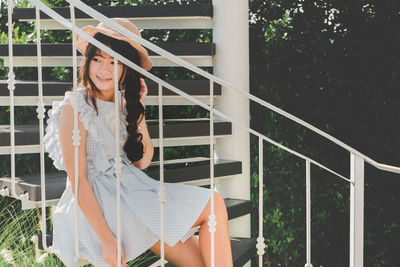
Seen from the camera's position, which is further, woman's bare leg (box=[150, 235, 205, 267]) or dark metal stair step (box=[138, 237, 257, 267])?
dark metal stair step (box=[138, 237, 257, 267])

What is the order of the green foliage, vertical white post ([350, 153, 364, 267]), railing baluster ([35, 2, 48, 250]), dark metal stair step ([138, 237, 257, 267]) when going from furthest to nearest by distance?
the green foliage, dark metal stair step ([138, 237, 257, 267]), vertical white post ([350, 153, 364, 267]), railing baluster ([35, 2, 48, 250])

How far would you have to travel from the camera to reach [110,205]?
1.94 metres

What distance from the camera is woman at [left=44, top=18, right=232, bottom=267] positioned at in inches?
74.6

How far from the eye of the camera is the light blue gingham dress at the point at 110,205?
1930mm

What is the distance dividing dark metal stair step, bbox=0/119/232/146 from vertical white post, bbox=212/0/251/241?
151 millimetres

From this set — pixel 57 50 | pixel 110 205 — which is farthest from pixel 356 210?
pixel 57 50

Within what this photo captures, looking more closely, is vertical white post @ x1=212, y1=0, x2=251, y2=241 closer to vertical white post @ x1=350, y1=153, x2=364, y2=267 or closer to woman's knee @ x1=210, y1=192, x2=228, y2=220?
vertical white post @ x1=350, y1=153, x2=364, y2=267

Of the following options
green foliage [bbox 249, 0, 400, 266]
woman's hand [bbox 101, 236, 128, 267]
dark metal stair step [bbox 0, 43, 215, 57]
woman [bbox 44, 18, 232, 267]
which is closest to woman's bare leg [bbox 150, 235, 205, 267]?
woman [bbox 44, 18, 232, 267]

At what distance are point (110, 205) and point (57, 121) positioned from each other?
1.27 feet

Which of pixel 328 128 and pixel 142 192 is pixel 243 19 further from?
pixel 142 192

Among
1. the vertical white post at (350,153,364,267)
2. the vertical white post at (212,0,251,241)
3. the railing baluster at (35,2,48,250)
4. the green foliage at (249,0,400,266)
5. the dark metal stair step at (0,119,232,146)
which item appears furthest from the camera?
the green foliage at (249,0,400,266)

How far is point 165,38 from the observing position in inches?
161

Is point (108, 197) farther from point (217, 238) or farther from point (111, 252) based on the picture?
point (217, 238)

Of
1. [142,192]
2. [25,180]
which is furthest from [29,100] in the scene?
[142,192]
